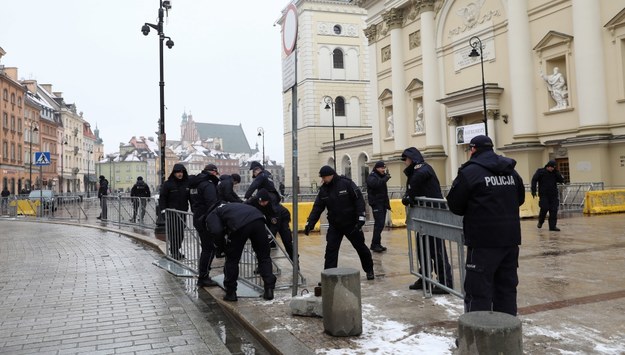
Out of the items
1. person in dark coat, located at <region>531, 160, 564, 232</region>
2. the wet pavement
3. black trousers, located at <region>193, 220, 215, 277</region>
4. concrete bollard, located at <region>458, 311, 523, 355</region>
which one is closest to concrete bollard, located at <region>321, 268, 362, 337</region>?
the wet pavement

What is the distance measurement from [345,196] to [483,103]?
21.6m

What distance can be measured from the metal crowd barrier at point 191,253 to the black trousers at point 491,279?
3.41 m

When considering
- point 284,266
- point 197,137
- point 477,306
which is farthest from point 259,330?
point 197,137

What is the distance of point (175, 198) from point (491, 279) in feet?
25.9

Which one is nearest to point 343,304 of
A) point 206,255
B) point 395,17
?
point 206,255

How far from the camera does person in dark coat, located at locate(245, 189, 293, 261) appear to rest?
8375 millimetres

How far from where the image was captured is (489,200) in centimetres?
427

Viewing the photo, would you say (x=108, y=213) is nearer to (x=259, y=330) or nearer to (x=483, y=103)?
(x=259, y=330)

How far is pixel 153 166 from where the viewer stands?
143m

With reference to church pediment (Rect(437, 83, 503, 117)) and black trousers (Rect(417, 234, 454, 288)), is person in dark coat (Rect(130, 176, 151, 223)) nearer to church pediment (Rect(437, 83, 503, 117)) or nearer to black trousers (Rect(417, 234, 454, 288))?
black trousers (Rect(417, 234, 454, 288))

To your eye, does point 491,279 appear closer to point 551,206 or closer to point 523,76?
point 551,206

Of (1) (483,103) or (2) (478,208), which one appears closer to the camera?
(2) (478,208)

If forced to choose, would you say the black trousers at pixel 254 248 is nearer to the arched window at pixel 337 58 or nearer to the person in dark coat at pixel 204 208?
the person in dark coat at pixel 204 208

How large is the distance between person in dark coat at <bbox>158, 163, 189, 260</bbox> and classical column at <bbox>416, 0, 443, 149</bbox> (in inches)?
904
